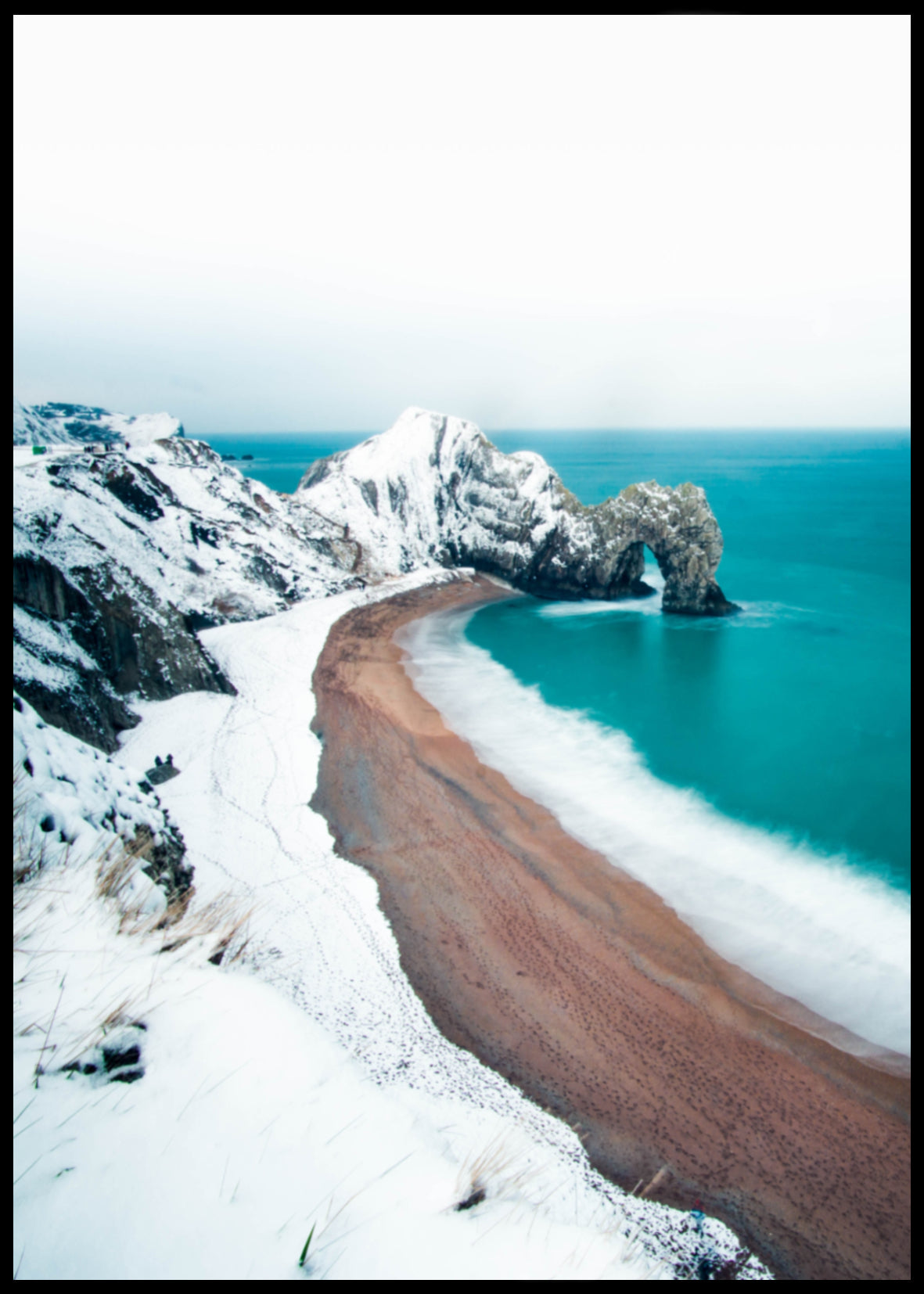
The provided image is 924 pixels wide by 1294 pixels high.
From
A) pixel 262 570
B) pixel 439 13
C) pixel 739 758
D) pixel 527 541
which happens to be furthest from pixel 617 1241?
pixel 527 541

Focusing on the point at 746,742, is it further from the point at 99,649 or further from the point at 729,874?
the point at 99,649

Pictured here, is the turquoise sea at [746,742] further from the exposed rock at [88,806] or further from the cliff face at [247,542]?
the exposed rock at [88,806]

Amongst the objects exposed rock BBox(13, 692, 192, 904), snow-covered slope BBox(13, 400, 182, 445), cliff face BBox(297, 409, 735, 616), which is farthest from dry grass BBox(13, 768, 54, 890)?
snow-covered slope BBox(13, 400, 182, 445)

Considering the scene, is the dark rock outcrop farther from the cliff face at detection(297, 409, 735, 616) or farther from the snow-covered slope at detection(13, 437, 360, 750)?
the cliff face at detection(297, 409, 735, 616)

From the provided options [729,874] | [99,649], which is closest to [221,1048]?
[729,874]

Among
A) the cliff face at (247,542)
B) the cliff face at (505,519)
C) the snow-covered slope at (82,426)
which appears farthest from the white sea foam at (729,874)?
the snow-covered slope at (82,426)

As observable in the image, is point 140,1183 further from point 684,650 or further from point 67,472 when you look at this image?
point 684,650
